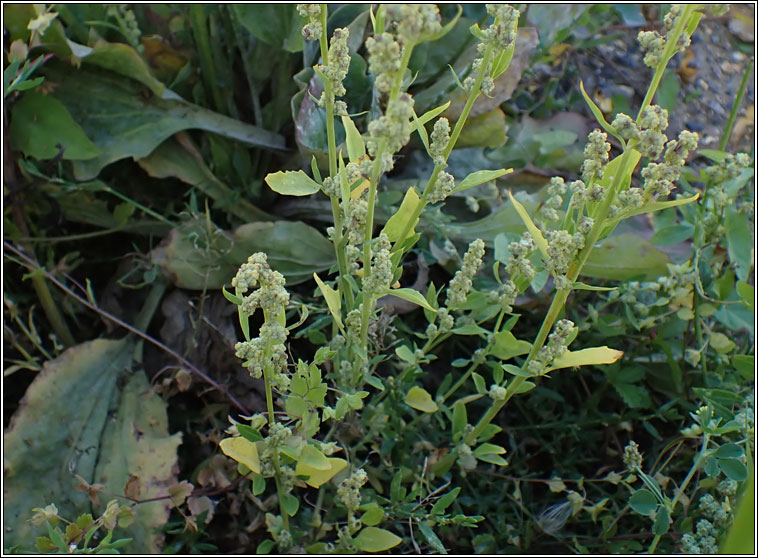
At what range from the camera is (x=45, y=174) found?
56.7 inches

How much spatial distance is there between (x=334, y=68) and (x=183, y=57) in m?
0.86

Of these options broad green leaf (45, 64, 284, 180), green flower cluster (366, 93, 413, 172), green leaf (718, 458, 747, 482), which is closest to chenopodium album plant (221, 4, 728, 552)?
green flower cluster (366, 93, 413, 172)

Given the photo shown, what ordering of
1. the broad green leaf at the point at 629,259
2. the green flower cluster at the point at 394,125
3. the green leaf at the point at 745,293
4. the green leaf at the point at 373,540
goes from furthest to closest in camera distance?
the broad green leaf at the point at 629,259 < the green leaf at the point at 745,293 < the green leaf at the point at 373,540 < the green flower cluster at the point at 394,125

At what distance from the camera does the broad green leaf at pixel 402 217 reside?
2.85ft

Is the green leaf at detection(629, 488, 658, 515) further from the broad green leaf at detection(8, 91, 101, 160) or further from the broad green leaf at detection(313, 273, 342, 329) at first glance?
the broad green leaf at detection(8, 91, 101, 160)

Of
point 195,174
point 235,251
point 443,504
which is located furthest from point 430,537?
point 195,174

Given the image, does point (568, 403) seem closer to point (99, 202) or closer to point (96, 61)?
point (99, 202)

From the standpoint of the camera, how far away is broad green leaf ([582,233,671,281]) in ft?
4.30

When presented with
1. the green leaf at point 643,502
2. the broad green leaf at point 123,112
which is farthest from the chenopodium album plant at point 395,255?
the broad green leaf at point 123,112

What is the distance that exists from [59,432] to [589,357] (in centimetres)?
90

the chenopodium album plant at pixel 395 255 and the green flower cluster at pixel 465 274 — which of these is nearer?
the chenopodium album plant at pixel 395 255

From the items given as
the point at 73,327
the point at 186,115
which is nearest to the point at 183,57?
the point at 186,115

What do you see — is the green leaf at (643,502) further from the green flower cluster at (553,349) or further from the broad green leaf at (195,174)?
the broad green leaf at (195,174)

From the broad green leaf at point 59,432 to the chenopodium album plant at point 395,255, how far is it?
36 centimetres
